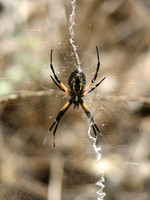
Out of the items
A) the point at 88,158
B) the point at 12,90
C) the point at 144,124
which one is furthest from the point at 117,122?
the point at 12,90

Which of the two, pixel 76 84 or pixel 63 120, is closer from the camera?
pixel 76 84

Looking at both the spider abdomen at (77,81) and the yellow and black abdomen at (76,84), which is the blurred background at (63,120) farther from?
the spider abdomen at (77,81)

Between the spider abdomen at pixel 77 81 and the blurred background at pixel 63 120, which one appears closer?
the spider abdomen at pixel 77 81

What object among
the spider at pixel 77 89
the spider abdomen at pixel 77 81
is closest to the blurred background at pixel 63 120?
the spider at pixel 77 89

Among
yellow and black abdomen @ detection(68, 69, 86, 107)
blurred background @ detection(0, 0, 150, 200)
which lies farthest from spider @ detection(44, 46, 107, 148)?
blurred background @ detection(0, 0, 150, 200)

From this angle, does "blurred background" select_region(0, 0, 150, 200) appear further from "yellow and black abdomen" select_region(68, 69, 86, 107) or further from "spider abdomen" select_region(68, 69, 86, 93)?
"spider abdomen" select_region(68, 69, 86, 93)

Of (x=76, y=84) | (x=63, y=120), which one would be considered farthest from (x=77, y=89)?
(x=63, y=120)

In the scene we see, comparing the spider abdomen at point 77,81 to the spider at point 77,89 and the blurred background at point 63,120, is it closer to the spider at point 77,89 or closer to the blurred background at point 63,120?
the spider at point 77,89

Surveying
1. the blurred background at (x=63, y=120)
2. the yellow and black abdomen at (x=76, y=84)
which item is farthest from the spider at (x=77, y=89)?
the blurred background at (x=63, y=120)

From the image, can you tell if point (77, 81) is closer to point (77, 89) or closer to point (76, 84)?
point (76, 84)

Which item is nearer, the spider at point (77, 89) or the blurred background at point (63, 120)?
the spider at point (77, 89)

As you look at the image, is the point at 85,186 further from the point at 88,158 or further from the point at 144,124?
the point at 144,124
